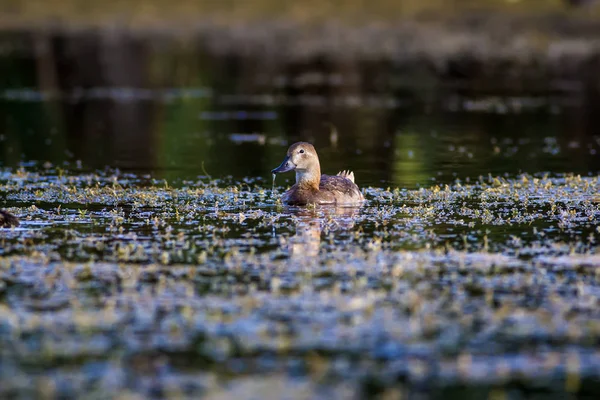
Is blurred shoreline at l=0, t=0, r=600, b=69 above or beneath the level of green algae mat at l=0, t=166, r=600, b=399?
above

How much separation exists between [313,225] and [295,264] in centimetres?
270

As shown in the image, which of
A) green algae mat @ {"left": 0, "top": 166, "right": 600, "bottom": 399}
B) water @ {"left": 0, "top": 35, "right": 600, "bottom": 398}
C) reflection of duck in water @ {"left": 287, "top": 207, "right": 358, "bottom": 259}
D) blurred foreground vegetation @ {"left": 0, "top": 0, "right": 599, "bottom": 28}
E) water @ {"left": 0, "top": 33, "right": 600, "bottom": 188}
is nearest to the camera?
green algae mat @ {"left": 0, "top": 166, "right": 600, "bottom": 399}

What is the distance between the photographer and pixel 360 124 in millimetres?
28531

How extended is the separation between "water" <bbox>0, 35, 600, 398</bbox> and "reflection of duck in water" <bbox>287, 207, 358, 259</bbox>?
61 millimetres

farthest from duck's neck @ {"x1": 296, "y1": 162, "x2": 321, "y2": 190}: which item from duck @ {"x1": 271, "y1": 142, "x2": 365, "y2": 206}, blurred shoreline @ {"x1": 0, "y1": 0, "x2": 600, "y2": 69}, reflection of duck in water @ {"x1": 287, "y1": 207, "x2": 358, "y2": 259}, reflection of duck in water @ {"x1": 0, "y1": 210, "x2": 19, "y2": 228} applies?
blurred shoreline @ {"x1": 0, "y1": 0, "x2": 600, "y2": 69}

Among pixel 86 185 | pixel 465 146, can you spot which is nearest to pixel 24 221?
pixel 86 185

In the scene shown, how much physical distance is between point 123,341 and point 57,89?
1070 inches

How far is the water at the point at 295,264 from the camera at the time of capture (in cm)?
862

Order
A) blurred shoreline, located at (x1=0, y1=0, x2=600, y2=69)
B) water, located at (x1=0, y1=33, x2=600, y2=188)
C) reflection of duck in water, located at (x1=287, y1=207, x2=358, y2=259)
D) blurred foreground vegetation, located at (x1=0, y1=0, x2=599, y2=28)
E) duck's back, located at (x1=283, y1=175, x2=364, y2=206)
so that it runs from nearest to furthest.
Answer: reflection of duck in water, located at (x1=287, y1=207, x2=358, y2=259)
duck's back, located at (x1=283, y1=175, x2=364, y2=206)
water, located at (x1=0, y1=33, x2=600, y2=188)
blurred shoreline, located at (x1=0, y1=0, x2=600, y2=69)
blurred foreground vegetation, located at (x1=0, y1=0, x2=599, y2=28)

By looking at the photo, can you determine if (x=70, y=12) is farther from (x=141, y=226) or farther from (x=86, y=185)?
(x=141, y=226)

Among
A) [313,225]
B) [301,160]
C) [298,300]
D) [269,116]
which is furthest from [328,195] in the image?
[269,116]

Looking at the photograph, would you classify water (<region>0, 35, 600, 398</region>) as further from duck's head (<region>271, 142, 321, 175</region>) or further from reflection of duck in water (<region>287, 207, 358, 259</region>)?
duck's head (<region>271, 142, 321, 175</region>)

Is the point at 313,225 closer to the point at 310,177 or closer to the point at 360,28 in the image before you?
the point at 310,177

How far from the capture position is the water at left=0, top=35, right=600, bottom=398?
862cm
